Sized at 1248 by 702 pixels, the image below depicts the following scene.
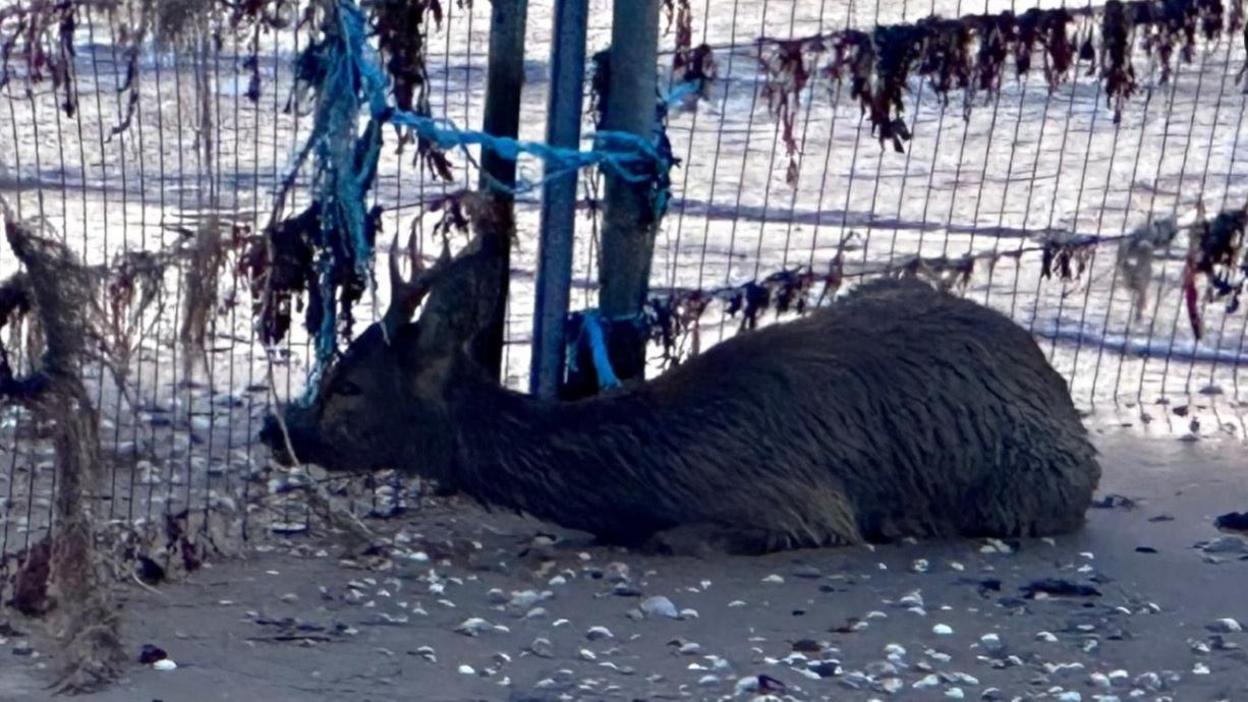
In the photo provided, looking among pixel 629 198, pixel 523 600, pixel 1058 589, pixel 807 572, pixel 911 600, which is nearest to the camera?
pixel 523 600

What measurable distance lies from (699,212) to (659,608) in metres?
5.57

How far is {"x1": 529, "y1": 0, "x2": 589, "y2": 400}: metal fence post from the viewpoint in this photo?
26.5 feet

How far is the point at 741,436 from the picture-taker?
7.96m

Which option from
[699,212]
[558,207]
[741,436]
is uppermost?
[558,207]

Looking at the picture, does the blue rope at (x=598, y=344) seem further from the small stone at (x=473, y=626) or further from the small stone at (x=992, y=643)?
the small stone at (x=992, y=643)

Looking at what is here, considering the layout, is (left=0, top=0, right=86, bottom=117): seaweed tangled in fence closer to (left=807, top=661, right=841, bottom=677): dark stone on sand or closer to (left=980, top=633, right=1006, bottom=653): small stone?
(left=807, top=661, right=841, bottom=677): dark stone on sand

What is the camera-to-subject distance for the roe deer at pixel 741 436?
7.88 meters

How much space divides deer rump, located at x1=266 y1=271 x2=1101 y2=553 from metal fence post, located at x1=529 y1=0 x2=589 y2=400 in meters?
0.38

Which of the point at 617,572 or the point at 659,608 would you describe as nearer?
the point at 659,608

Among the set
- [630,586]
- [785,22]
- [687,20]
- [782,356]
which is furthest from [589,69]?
[785,22]

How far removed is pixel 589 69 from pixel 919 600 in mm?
2389

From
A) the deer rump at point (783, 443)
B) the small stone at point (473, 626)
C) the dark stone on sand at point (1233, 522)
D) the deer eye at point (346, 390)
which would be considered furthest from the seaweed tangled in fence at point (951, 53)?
the small stone at point (473, 626)

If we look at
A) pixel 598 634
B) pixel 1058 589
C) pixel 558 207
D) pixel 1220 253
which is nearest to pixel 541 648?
pixel 598 634

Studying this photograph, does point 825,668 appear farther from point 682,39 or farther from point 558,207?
point 682,39
